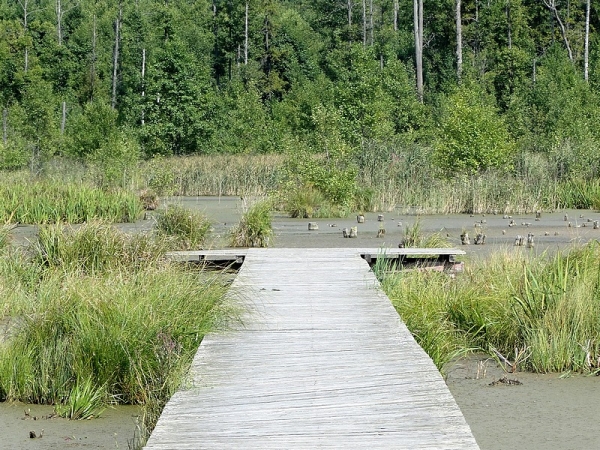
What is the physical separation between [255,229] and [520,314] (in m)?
7.02

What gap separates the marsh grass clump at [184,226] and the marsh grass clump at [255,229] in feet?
2.09

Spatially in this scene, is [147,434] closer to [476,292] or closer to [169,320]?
[169,320]

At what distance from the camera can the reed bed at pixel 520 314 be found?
8070 mm

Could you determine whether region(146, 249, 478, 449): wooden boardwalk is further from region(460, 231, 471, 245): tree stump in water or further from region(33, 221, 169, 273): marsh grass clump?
region(460, 231, 471, 245): tree stump in water

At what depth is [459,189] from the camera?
2311 centimetres

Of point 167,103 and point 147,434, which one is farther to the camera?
point 167,103

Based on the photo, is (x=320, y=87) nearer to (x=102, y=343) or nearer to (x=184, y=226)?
(x=184, y=226)

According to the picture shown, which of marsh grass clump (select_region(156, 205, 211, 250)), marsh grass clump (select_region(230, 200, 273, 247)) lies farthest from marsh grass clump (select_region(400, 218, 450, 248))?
marsh grass clump (select_region(156, 205, 211, 250))

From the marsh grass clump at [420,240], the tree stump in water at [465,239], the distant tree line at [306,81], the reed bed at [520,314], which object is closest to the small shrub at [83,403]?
the reed bed at [520,314]

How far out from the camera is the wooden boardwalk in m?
4.88

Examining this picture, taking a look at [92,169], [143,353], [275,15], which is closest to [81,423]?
[143,353]

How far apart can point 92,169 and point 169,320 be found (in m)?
19.0

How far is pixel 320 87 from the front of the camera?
5209cm

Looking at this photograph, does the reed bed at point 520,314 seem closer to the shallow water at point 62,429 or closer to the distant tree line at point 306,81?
the shallow water at point 62,429
